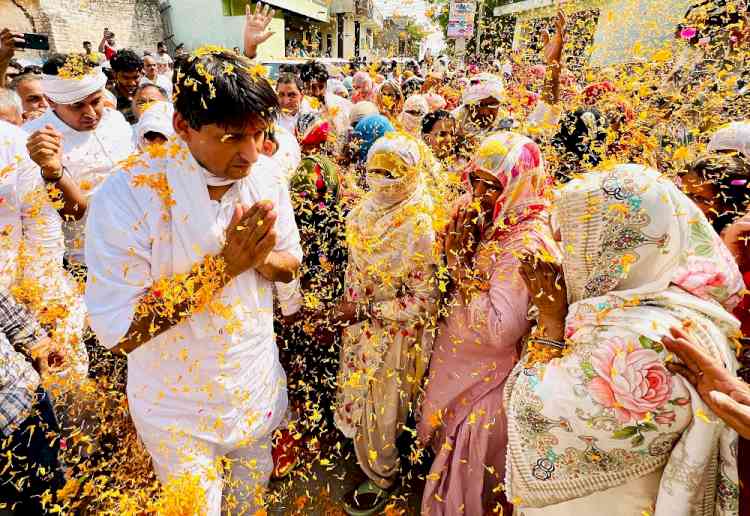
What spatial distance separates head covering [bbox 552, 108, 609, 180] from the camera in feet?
12.8

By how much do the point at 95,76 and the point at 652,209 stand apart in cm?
412

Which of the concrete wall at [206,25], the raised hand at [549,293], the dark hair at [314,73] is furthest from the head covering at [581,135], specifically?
the concrete wall at [206,25]

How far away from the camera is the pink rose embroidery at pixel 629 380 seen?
141 cm

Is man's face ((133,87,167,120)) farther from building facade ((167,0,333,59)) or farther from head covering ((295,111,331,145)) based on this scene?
building facade ((167,0,333,59))

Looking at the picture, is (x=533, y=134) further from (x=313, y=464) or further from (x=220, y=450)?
(x=220, y=450)

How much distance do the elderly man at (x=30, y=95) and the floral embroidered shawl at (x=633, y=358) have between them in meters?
5.76

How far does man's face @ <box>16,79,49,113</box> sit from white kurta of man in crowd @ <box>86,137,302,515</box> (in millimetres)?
4478

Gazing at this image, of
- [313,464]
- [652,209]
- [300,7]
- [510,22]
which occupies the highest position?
[300,7]

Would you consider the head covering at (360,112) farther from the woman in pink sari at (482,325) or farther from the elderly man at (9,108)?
the elderly man at (9,108)

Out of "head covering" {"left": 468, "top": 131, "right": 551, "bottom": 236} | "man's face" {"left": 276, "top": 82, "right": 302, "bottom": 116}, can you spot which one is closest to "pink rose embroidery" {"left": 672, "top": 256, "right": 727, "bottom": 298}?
"head covering" {"left": 468, "top": 131, "right": 551, "bottom": 236}

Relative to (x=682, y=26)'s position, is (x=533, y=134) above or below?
below

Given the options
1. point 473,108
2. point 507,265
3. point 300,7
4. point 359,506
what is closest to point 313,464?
point 359,506

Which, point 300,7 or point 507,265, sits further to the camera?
point 300,7

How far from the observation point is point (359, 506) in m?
2.96
